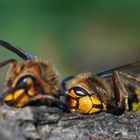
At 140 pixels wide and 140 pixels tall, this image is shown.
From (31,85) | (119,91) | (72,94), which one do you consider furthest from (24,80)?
(119,91)

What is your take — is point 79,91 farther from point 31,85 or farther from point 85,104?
point 31,85

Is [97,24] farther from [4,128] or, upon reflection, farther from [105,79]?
[4,128]

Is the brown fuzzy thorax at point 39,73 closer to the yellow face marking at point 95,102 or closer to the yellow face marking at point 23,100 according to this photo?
the yellow face marking at point 23,100

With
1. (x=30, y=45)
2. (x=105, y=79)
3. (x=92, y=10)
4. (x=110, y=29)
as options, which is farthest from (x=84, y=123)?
(x=110, y=29)

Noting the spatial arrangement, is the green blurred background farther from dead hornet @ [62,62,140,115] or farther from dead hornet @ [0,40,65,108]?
dead hornet @ [0,40,65,108]

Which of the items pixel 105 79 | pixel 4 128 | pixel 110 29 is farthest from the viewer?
pixel 110 29
